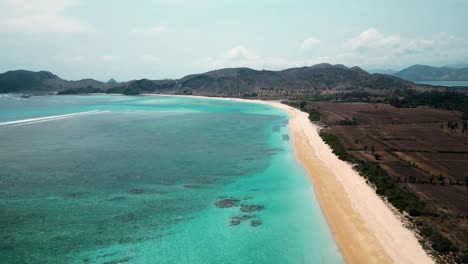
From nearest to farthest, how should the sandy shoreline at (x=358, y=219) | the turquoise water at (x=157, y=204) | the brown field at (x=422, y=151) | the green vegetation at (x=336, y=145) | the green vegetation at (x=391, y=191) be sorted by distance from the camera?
1. the sandy shoreline at (x=358, y=219)
2. the turquoise water at (x=157, y=204)
3. the green vegetation at (x=391, y=191)
4. the brown field at (x=422, y=151)
5. the green vegetation at (x=336, y=145)

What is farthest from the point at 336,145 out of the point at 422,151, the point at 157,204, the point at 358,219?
the point at 157,204

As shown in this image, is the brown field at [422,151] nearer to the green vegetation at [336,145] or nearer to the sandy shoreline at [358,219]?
the green vegetation at [336,145]

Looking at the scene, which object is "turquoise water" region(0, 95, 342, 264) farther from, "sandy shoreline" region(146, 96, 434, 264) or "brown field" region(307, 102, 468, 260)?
"brown field" region(307, 102, 468, 260)

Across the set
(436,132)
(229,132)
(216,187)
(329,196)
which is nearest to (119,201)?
(216,187)

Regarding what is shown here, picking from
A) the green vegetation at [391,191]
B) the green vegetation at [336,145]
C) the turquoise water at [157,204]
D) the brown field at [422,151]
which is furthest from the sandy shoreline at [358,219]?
the brown field at [422,151]

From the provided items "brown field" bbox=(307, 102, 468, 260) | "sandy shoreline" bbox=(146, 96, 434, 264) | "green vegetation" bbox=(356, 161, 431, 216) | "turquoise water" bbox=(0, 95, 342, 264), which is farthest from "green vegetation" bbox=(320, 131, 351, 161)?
"turquoise water" bbox=(0, 95, 342, 264)

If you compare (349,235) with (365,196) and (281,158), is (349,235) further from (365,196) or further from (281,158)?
(281,158)
